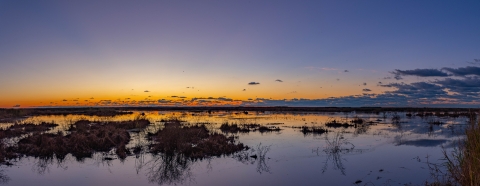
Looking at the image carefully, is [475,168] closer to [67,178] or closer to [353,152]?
[353,152]

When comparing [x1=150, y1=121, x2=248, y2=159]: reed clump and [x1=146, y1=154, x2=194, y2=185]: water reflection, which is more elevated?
[x1=150, y1=121, x2=248, y2=159]: reed clump

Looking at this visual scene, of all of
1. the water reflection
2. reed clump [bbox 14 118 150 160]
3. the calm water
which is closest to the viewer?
the calm water

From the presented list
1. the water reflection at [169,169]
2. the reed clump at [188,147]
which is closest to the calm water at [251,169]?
the water reflection at [169,169]

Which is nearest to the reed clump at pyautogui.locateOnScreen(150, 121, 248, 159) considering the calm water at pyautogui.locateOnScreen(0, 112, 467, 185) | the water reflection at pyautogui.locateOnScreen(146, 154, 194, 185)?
the water reflection at pyautogui.locateOnScreen(146, 154, 194, 185)

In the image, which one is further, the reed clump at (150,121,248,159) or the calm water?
the reed clump at (150,121,248,159)

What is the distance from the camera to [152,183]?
475 inches

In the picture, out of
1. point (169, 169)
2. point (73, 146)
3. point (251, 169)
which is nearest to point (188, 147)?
point (169, 169)

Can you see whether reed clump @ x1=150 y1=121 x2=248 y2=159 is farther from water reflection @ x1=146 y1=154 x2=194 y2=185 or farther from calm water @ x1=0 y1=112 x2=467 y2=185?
calm water @ x1=0 y1=112 x2=467 y2=185

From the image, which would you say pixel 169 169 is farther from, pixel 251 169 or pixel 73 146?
pixel 73 146

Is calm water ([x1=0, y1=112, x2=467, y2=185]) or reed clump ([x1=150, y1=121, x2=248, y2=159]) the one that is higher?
reed clump ([x1=150, y1=121, x2=248, y2=159])

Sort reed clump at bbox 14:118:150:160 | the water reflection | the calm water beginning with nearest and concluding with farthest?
1. the calm water
2. the water reflection
3. reed clump at bbox 14:118:150:160

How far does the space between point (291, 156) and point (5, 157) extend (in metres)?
15.1

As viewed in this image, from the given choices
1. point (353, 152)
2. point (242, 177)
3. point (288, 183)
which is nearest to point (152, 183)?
point (242, 177)

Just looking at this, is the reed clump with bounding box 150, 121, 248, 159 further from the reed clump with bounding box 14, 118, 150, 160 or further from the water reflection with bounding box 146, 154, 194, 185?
the reed clump with bounding box 14, 118, 150, 160
